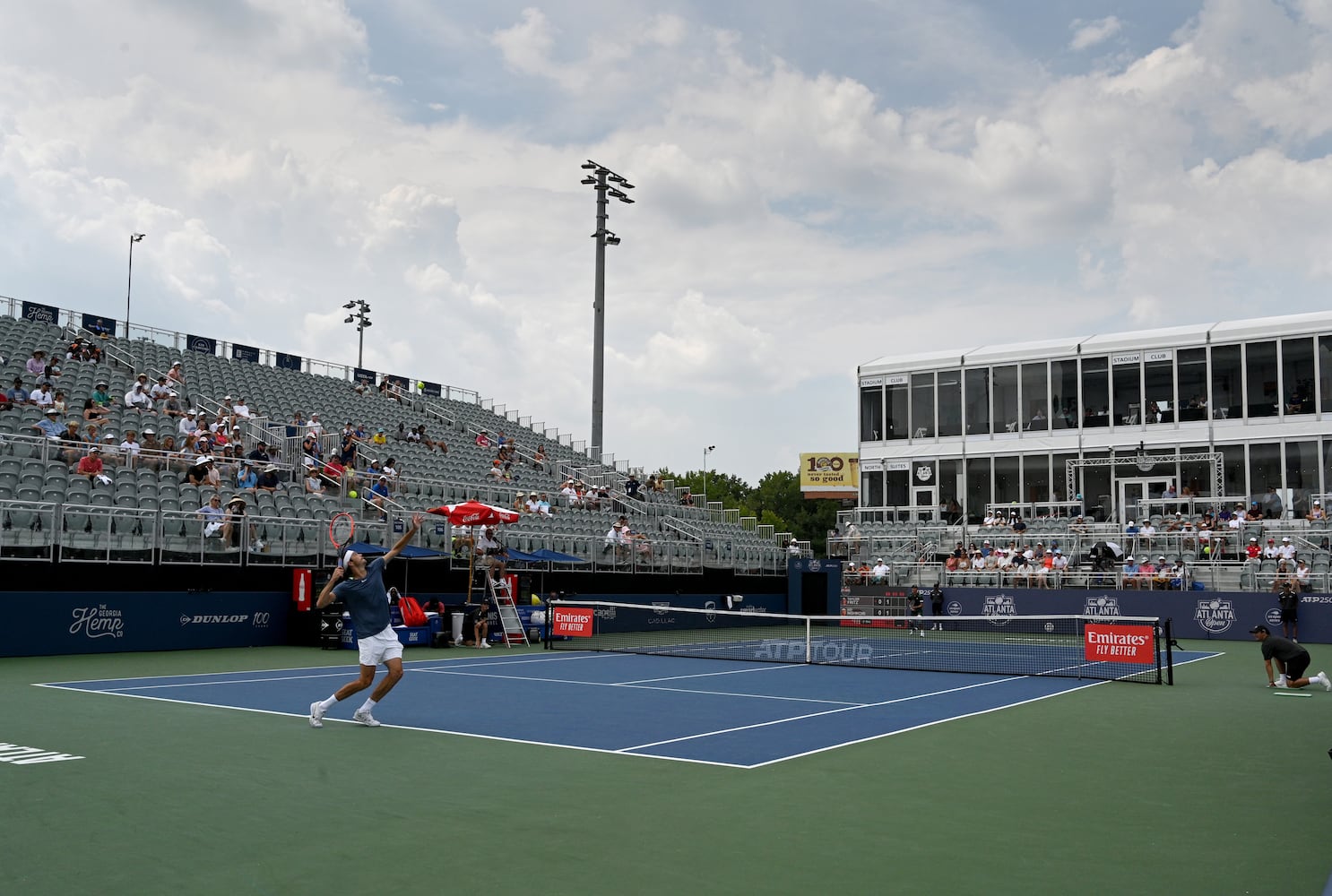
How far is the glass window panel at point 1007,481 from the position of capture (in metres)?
48.0

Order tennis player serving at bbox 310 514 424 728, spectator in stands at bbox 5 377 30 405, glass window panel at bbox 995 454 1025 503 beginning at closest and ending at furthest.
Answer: tennis player serving at bbox 310 514 424 728 < spectator in stands at bbox 5 377 30 405 < glass window panel at bbox 995 454 1025 503

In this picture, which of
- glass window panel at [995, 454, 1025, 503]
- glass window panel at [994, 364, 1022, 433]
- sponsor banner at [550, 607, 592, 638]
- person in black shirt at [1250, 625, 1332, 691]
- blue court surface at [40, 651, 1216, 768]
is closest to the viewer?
blue court surface at [40, 651, 1216, 768]

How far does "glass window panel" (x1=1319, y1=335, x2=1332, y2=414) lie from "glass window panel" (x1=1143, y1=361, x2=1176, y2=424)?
4.93 meters

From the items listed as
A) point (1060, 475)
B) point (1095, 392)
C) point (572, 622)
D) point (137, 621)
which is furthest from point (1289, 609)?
point (137, 621)

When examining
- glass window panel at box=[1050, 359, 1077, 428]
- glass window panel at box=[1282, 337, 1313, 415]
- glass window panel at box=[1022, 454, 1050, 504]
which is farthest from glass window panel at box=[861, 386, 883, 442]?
glass window panel at box=[1282, 337, 1313, 415]

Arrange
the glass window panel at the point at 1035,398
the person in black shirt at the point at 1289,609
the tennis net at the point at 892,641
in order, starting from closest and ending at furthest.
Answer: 1. the tennis net at the point at 892,641
2. the person in black shirt at the point at 1289,609
3. the glass window panel at the point at 1035,398

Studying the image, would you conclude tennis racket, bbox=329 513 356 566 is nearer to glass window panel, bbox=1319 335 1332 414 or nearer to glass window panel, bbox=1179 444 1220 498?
glass window panel, bbox=1179 444 1220 498

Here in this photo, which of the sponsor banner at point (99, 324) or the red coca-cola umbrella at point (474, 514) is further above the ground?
the sponsor banner at point (99, 324)

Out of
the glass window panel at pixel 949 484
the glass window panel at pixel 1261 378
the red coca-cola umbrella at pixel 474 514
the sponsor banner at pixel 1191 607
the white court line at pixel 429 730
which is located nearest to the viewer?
the white court line at pixel 429 730

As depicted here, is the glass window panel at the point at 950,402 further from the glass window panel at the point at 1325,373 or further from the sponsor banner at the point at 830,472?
the sponsor banner at the point at 830,472


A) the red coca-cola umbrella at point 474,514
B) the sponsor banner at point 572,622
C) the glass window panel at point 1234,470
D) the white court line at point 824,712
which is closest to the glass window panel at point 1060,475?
the glass window panel at point 1234,470

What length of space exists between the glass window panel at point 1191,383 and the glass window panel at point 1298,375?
2730 millimetres

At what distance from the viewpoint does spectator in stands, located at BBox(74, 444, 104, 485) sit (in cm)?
2327

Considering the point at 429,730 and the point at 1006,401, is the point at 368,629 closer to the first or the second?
the point at 429,730
